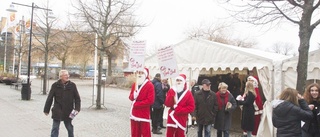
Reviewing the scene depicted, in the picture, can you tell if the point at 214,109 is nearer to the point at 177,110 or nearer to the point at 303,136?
the point at 177,110

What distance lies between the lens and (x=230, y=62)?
10086 mm

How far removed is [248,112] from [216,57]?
276cm

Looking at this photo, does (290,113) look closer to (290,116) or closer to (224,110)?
(290,116)

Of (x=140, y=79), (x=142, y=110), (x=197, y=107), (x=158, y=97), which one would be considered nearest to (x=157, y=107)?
(x=158, y=97)

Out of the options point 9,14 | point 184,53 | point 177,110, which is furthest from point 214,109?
point 9,14

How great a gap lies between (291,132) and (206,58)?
5.93 metres

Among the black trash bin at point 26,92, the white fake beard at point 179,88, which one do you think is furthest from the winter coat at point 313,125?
the black trash bin at point 26,92

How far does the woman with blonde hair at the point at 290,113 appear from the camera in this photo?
4996mm

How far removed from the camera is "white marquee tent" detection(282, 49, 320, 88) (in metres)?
8.39

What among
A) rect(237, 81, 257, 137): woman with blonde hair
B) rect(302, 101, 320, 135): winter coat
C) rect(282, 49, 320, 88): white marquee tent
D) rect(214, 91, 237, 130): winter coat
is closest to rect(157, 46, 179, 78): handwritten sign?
rect(214, 91, 237, 130): winter coat

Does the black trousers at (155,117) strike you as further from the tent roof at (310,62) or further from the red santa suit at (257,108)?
the tent roof at (310,62)

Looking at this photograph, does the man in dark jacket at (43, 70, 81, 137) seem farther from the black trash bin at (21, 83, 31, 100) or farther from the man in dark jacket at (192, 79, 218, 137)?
the black trash bin at (21, 83, 31, 100)

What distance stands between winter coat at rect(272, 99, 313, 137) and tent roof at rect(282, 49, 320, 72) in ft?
12.1

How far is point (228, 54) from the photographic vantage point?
10141 millimetres
